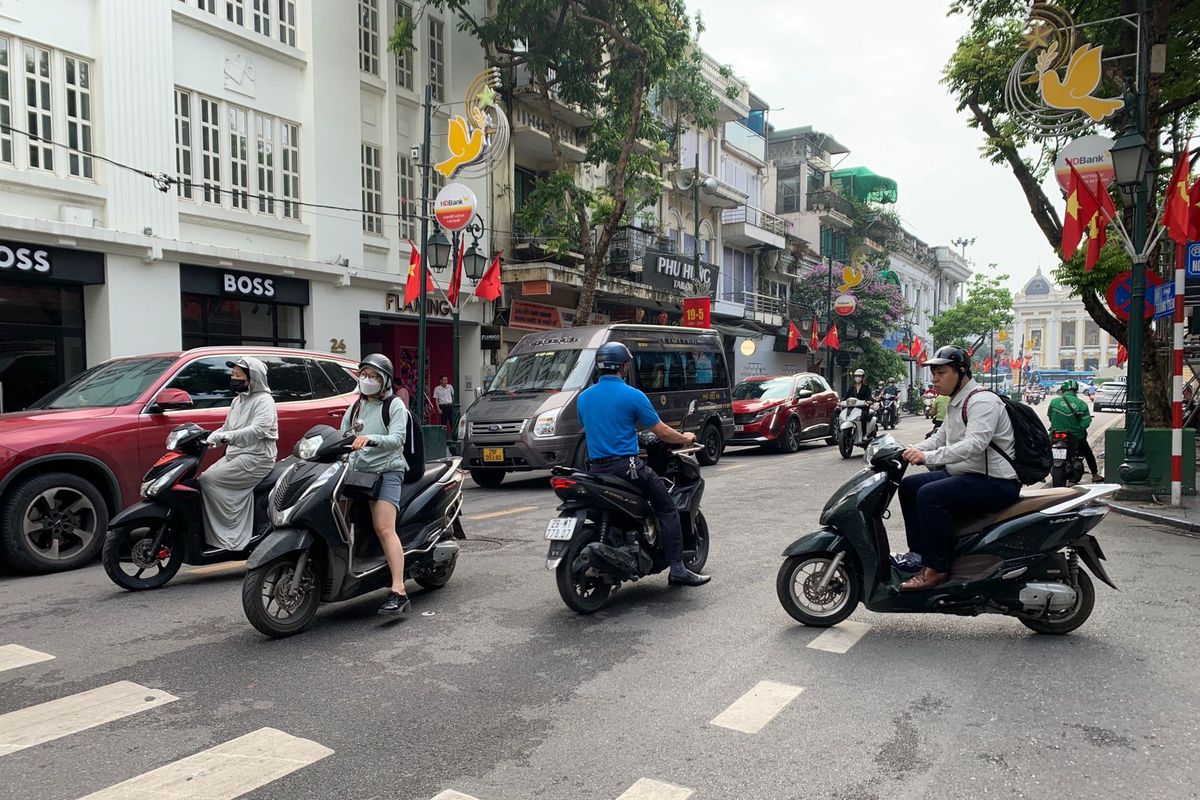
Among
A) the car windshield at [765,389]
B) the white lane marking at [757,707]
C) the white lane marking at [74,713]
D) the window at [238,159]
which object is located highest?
the window at [238,159]

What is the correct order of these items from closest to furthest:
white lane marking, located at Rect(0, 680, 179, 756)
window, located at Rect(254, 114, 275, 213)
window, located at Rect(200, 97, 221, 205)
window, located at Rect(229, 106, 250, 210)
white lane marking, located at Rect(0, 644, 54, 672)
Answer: white lane marking, located at Rect(0, 680, 179, 756)
white lane marking, located at Rect(0, 644, 54, 672)
window, located at Rect(200, 97, 221, 205)
window, located at Rect(229, 106, 250, 210)
window, located at Rect(254, 114, 275, 213)

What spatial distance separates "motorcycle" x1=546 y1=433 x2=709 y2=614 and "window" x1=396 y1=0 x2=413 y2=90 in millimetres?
16715

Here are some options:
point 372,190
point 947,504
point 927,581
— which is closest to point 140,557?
point 927,581

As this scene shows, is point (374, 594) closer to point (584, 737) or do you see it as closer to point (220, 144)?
point (584, 737)

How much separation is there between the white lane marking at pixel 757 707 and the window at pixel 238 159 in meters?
14.8

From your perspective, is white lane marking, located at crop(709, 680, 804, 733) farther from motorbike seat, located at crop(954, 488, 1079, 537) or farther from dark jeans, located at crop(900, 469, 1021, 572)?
motorbike seat, located at crop(954, 488, 1079, 537)

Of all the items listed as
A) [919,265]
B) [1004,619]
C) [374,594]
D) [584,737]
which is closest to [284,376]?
[374,594]

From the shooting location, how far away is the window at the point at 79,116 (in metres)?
13.2

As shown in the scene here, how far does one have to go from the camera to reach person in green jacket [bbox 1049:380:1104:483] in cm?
1211

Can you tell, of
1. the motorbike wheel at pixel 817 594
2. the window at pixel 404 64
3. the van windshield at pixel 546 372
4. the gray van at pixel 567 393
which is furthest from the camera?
the window at pixel 404 64

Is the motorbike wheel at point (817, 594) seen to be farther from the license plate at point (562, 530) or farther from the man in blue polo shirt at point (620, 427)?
the license plate at point (562, 530)

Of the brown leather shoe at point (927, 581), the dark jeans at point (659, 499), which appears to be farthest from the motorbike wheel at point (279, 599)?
the brown leather shoe at point (927, 581)

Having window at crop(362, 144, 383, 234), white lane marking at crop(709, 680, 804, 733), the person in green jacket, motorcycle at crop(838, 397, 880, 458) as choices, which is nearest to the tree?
the person in green jacket

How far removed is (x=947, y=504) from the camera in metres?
4.82
